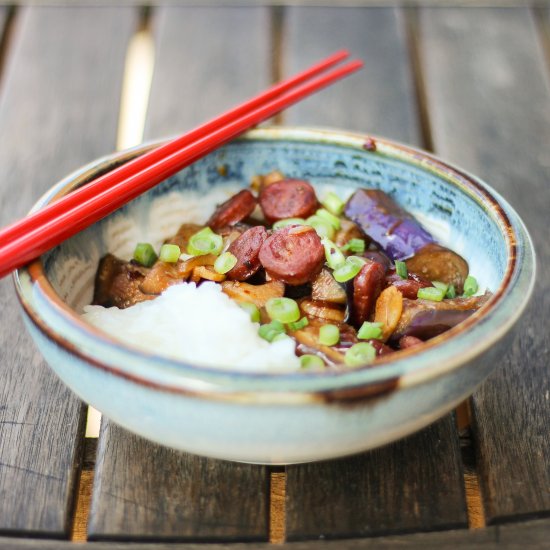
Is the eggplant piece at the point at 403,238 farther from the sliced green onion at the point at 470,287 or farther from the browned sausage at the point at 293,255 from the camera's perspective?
the browned sausage at the point at 293,255

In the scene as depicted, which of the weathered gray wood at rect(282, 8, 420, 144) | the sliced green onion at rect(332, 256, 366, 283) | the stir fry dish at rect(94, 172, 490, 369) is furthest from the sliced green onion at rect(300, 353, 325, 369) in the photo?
the weathered gray wood at rect(282, 8, 420, 144)

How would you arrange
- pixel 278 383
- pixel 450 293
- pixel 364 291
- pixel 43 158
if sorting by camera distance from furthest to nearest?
1. pixel 43 158
2. pixel 450 293
3. pixel 364 291
4. pixel 278 383

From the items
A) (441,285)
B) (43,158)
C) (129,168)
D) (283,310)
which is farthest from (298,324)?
(43,158)

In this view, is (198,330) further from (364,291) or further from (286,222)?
(286,222)

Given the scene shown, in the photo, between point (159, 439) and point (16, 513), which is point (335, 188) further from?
point (16, 513)

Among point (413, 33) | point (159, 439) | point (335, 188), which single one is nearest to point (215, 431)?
point (159, 439)

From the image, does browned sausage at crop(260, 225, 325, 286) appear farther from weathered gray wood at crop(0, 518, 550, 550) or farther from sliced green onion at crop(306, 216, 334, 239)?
weathered gray wood at crop(0, 518, 550, 550)
